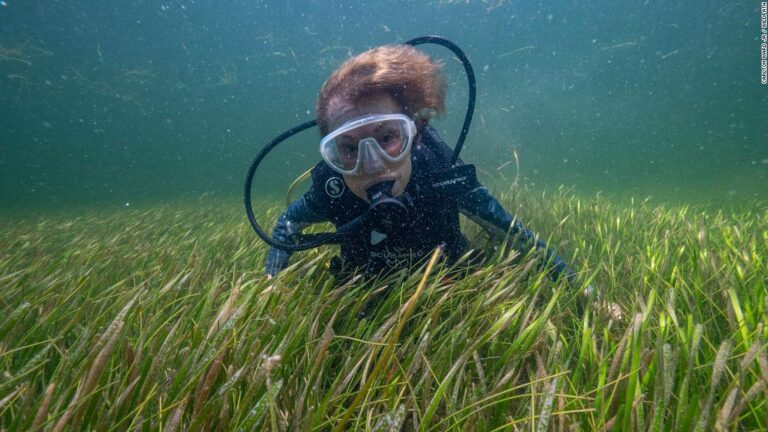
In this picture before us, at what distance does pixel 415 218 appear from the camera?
8.17ft

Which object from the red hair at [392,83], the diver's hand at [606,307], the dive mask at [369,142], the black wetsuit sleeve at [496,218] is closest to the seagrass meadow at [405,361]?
the diver's hand at [606,307]

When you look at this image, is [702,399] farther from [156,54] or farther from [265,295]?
[156,54]

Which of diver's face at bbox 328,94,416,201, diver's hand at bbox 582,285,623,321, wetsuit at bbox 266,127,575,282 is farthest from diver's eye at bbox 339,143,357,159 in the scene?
diver's hand at bbox 582,285,623,321

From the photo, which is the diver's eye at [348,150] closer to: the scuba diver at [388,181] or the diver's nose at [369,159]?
the scuba diver at [388,181]

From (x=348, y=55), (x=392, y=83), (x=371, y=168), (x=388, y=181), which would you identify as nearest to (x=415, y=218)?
(x=388, y=181)

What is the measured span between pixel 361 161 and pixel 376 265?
0.78 m

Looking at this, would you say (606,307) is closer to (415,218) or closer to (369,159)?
(415,218)

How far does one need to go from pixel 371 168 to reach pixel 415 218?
502 millimetres

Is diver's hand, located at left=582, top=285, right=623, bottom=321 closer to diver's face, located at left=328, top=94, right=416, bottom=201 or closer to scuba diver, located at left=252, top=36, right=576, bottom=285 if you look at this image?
scuba diver, located at left=252, top=36, right=576, bottom=285

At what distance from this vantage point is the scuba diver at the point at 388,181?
2.34 metres

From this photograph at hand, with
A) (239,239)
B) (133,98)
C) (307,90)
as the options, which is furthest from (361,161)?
(307,90)

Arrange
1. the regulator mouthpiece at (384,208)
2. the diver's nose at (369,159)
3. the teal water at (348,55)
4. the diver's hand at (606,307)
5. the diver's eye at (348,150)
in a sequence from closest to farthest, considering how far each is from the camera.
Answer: the diver's hand at (606,307), the regulator mouthpiece at (384,208), the diver's nose at (369,159), the diver's eye at (348,150), the teal water at (348,55)

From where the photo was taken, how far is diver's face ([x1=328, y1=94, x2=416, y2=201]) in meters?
2.35

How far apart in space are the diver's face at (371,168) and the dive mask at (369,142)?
29 mm
